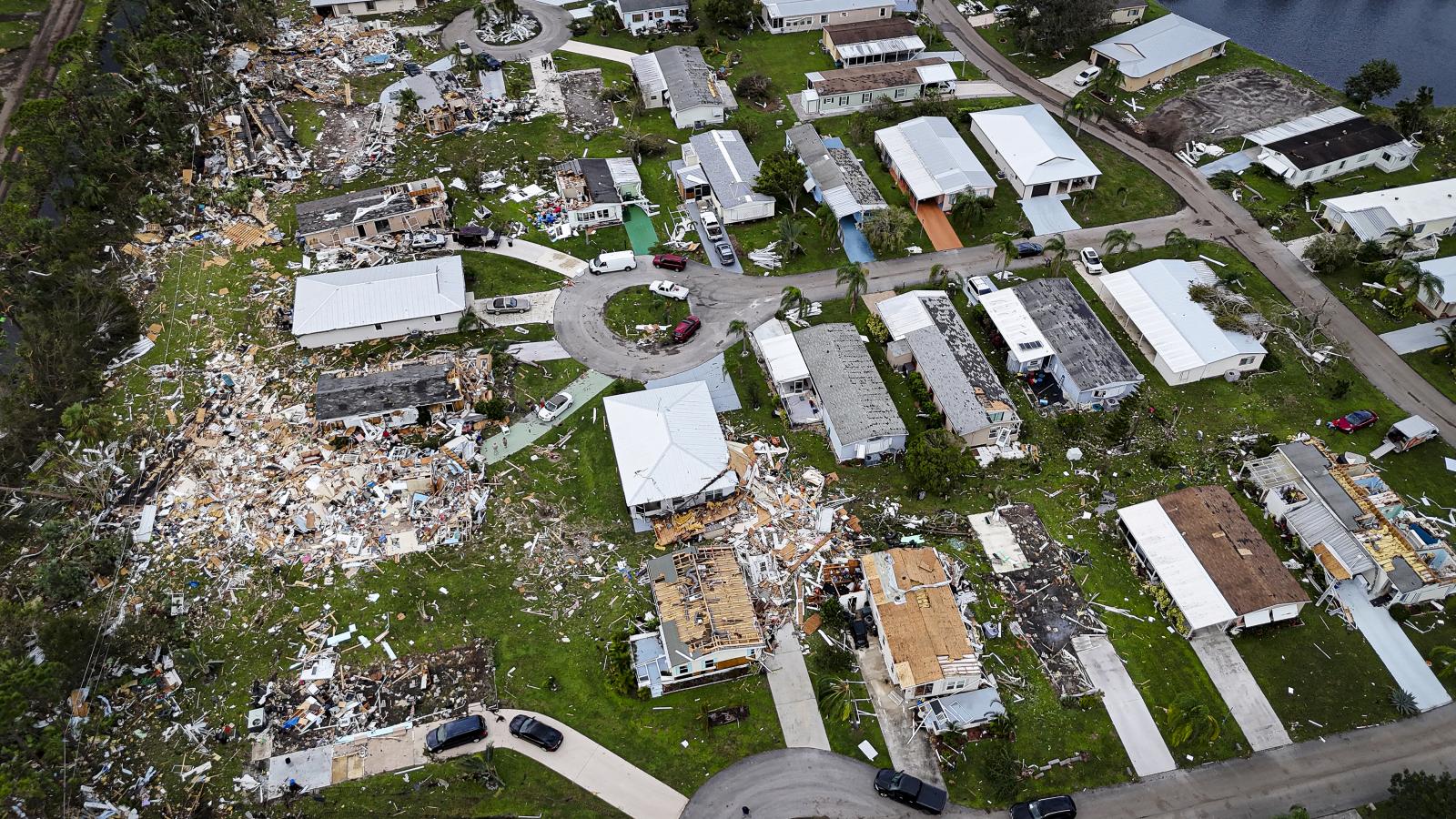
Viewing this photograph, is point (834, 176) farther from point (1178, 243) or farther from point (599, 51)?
point (599, 51)

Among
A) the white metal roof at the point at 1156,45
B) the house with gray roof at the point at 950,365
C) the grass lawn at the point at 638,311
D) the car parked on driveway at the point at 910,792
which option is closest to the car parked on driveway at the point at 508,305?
the grass lawn at the point at 638,311

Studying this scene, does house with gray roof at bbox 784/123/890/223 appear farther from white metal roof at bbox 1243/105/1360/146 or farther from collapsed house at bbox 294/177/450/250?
white metal roof at bbox 1243/105/1360/146

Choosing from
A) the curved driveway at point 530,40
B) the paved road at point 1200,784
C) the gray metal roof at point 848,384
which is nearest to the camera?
the paved road at point 1200,784

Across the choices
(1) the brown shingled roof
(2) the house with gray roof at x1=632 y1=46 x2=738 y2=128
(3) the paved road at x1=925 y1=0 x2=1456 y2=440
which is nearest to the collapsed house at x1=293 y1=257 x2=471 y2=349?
(2) the house with gray roof at x1=632 y1=46 x2=738 y2=128

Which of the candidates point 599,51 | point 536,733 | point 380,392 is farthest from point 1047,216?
point 536,733

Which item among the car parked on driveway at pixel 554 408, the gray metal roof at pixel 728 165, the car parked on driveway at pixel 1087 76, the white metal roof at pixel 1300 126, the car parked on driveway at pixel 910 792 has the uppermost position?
the white metal roof at pixel 1300 126

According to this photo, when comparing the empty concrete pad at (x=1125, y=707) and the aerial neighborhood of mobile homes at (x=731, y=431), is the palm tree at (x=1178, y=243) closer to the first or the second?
the aerial neighborhood of mobile homes at (x=731, y=431)
